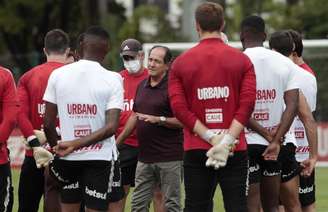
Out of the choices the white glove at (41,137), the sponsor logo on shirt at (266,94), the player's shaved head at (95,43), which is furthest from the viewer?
the white glove at (41,137)

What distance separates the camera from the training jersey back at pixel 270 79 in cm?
1105

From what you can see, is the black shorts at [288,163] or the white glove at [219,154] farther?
the black shorts at [288,163]

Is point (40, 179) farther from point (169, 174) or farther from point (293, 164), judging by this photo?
point (293, 164)

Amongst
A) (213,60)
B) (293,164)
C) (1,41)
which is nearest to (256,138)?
(293,164)

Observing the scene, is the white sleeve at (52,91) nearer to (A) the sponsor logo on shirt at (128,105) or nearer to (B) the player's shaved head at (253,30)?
(B) the player's shaved head at (253,30)

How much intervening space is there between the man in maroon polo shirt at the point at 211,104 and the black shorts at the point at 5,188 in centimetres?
194

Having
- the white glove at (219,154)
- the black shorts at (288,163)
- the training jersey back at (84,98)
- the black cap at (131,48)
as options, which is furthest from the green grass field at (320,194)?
the white glove at (219,154)

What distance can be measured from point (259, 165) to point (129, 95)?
283 cm

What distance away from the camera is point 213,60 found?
9844 millimetres

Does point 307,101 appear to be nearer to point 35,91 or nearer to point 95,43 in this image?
point 95,43

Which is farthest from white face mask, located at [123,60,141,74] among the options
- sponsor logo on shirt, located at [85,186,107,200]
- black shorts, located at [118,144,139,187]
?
sponsor logo on shirt, located at [85,186,107,200]

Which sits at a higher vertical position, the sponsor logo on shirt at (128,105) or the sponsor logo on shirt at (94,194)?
the sponsor logo on shirt at (128,105)

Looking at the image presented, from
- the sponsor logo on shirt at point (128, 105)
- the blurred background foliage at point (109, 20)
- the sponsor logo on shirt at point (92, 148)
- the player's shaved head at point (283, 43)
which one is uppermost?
the player's shaved head at point (283, 43)

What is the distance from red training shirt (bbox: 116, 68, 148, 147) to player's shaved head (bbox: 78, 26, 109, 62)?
3.16 meters
